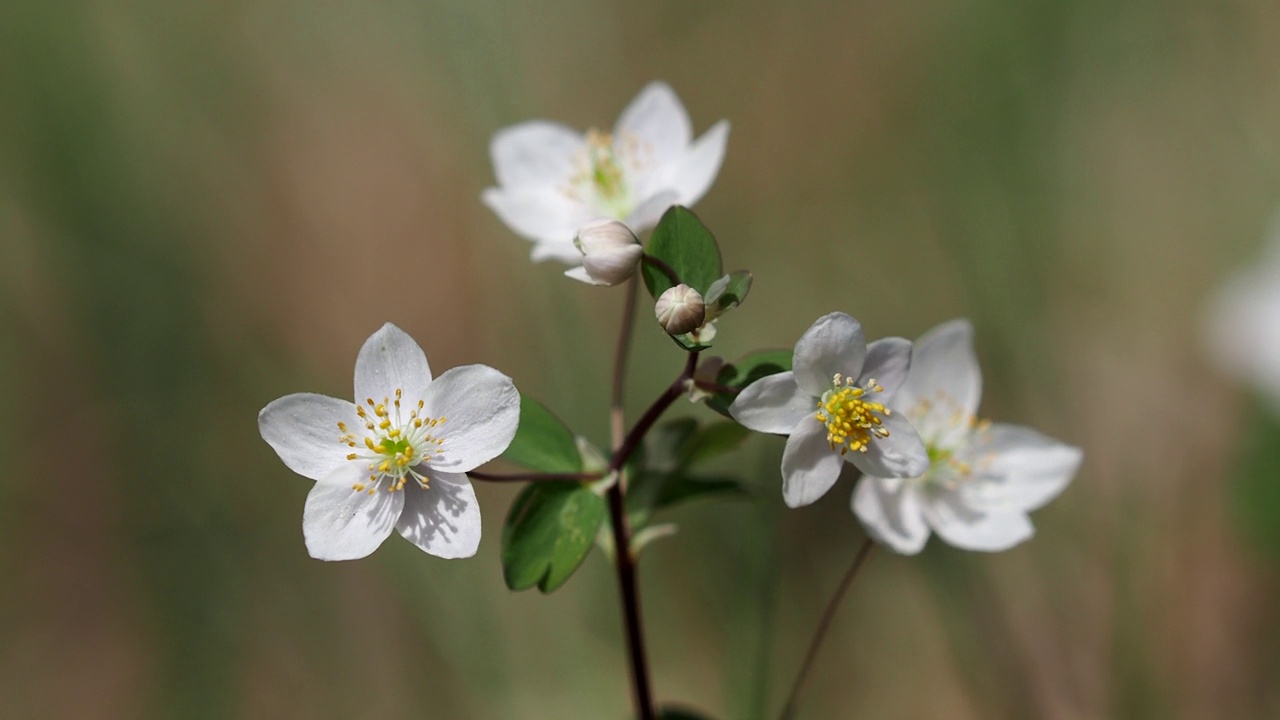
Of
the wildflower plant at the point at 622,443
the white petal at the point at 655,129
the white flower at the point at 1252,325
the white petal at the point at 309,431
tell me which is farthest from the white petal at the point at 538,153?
the white flower at the point at 1252,325

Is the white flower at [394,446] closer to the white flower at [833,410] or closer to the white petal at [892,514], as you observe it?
the white flower at [833,410]

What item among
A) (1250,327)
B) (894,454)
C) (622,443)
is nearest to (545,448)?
(622,443)

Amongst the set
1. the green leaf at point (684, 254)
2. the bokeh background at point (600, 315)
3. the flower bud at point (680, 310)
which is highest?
the green leaf at point (684, 254)

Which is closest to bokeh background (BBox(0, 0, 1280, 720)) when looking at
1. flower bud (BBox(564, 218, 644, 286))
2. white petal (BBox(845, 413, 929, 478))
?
white petal (BBox(845, 413, 929, 478))

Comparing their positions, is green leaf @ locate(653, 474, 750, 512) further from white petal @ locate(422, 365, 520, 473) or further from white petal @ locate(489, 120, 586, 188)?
white petal @ locate(489, 120, 586, 188)

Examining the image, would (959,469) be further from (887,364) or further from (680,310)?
(680,310)

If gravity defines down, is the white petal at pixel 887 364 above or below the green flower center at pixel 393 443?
above
